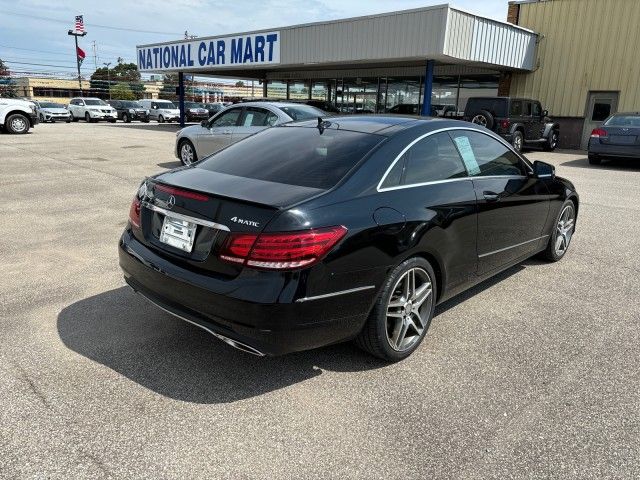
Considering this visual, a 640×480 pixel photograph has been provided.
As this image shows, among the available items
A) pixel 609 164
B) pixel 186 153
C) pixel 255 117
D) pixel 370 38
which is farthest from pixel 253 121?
pixel 609 164

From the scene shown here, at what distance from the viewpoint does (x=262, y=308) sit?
8.75 ft

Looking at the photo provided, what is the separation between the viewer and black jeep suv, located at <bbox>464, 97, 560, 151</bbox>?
16062 millimetres

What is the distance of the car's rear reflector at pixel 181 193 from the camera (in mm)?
2996

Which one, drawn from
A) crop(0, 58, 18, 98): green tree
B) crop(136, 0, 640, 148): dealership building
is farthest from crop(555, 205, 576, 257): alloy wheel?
crop(0, 58, 18, 98): green tree

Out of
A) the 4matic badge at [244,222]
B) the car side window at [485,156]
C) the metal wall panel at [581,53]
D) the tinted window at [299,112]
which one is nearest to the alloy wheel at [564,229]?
the car side window at [485,156]

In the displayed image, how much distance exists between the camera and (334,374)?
318 cm

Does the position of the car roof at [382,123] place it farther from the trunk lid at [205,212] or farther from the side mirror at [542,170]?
the side mirror at [542,170]

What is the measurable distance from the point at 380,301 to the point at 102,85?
3196 inches

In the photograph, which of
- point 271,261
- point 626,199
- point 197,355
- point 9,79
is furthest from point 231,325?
point 9,79

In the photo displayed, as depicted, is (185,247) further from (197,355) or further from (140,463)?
(140,463)

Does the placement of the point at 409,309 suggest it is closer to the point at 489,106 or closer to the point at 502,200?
the point at 502,200

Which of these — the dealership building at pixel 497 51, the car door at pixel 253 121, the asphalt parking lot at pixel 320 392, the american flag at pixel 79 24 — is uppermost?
the american flag at pixel 79 24

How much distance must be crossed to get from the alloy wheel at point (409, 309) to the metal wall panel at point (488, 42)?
1464 cm

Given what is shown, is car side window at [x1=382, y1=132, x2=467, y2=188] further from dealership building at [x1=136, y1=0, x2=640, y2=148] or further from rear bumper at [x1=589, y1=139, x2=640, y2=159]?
dealership building at [x1=136, y1=0, x2=640, y2=148]
